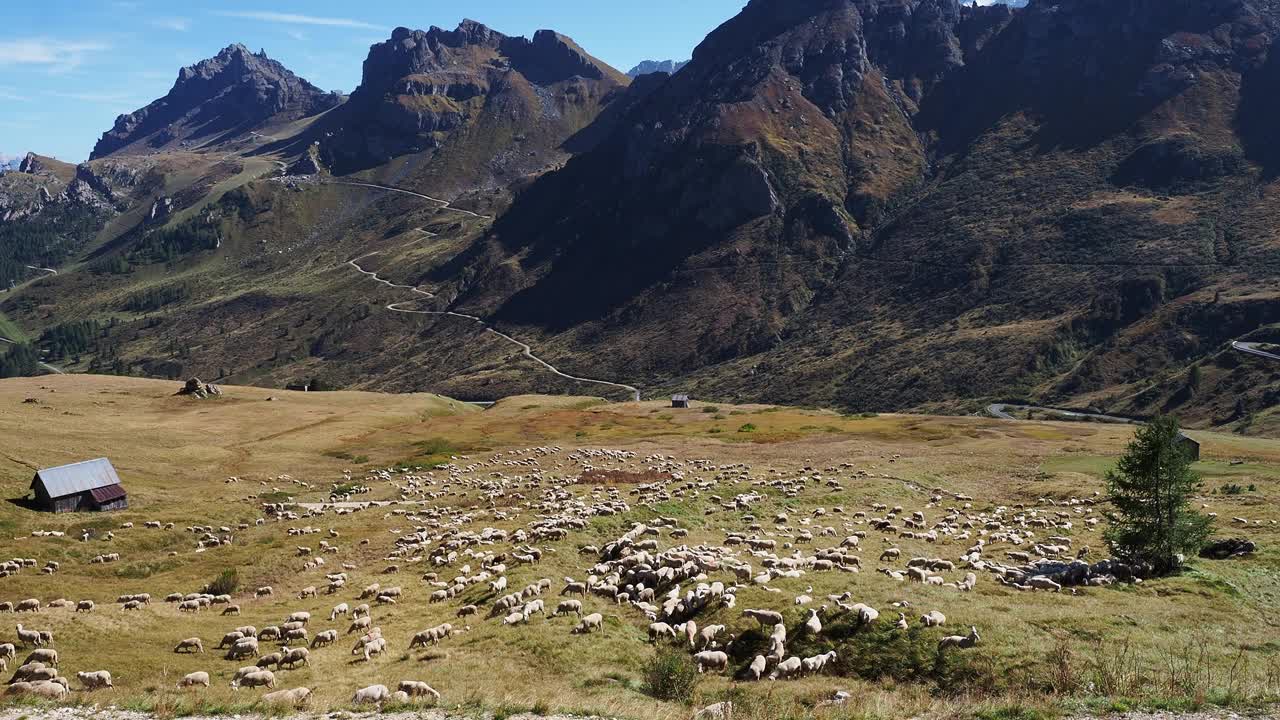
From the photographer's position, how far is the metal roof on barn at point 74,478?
162 ft

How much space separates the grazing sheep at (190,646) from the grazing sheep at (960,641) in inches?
843

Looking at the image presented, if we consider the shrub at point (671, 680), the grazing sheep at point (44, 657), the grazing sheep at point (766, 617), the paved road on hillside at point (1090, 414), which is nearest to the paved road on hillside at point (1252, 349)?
the paved road on hillside at point (1090, 414)

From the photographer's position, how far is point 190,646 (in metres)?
25.6

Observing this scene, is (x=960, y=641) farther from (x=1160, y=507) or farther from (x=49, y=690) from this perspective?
(x=49, y=690)

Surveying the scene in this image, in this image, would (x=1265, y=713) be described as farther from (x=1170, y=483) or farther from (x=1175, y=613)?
(x=1170, y=483)

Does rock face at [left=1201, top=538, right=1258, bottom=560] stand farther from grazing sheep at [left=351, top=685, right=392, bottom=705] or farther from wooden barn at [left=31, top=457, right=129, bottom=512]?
wooden barn at [left=31, top=457, right=129, bottom=512]

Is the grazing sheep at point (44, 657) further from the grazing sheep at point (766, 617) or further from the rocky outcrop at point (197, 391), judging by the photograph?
the rocky outcrop at point (197, 391)

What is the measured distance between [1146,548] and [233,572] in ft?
114

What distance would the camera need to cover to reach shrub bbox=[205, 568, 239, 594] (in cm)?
3403

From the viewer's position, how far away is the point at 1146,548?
28109 millimetres

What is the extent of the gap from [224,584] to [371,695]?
17.7 metres

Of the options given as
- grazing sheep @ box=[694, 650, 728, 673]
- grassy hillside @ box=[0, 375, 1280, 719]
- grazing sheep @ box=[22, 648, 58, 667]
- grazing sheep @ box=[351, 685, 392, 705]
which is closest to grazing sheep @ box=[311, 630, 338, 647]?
grassy hillside @ box=[0, 375, 1280, 719]

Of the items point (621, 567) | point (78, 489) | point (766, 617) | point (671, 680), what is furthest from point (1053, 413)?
point (671, 680)

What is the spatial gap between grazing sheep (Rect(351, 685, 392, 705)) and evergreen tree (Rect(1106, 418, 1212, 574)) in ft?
79.0
